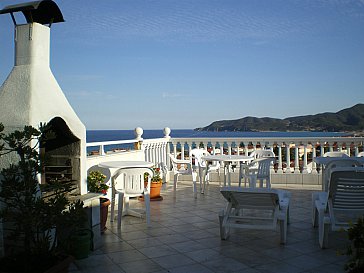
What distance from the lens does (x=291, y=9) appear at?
1019cm

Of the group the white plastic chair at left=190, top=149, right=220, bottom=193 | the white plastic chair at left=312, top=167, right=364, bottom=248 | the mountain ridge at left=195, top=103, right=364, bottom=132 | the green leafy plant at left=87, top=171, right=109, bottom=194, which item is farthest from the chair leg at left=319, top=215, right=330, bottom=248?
the mountain ridge at left=195, top=103, right=364, bottom=132

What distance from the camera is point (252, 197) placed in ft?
14.2

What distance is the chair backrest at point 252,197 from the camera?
419 cm

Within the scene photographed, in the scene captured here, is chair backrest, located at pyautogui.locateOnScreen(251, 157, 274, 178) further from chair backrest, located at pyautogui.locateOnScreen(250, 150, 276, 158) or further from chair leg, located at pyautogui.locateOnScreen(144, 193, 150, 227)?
chair leg, located at pyautogui.locateOnScreen(144, 193, 150, 227)

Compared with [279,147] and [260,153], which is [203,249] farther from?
[279,147]

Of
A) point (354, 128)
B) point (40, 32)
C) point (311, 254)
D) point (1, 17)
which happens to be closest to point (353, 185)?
point (311, 254)

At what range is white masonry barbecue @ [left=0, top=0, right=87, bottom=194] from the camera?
3672mm

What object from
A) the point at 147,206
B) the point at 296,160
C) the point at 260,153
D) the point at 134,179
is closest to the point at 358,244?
the point at 147,206

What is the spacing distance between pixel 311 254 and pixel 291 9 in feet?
26.6

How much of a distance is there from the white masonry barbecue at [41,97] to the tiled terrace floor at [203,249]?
94cm

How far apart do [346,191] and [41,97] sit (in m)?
3.57

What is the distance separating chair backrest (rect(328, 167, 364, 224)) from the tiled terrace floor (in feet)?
1.47

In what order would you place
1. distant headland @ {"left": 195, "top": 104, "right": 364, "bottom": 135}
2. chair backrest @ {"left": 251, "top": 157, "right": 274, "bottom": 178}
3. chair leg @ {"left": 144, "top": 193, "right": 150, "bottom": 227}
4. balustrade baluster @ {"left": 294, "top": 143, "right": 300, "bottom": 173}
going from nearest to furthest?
chair leg @ {"left": 144, "top": 193, "right": 150, "bottom": 227} < chair backrest @ {"left": 251, "top": 157, "right": 274, "bottom": 178} < balustrade baluster @ {"left": 294, "top": 143, "right": 300, "bottom": 173} < distant headland @ {"left": 195, "top": 104, "right": 364, "bottom": 135}

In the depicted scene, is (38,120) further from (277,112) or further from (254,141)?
(277,112)
